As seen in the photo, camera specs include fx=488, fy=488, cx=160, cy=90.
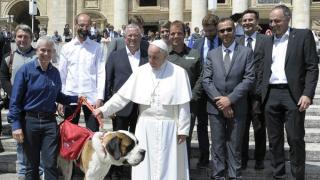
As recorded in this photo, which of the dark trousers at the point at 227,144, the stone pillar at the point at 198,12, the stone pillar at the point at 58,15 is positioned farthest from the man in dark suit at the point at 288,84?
the stone pillar at the point at 58,15

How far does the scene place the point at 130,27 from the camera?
6637 millimetres

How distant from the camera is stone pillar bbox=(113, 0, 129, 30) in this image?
1677 inches

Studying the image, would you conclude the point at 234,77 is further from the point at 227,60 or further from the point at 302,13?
the point at 302,13

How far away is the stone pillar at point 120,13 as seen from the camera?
42594 mm

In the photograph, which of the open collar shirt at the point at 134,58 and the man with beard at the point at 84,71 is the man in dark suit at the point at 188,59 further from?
the man with beard at the point at 84,71

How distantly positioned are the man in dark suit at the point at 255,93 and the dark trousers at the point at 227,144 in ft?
2.60

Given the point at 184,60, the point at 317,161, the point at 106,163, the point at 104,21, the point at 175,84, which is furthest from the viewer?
the point at 104,21

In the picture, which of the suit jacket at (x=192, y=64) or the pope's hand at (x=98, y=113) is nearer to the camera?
the pope's hand at (x=98, y=113)

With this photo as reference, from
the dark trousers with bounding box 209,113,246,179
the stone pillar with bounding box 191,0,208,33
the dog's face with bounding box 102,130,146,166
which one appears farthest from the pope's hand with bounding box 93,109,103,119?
the stone pillar with bounding box 191,0,208,33

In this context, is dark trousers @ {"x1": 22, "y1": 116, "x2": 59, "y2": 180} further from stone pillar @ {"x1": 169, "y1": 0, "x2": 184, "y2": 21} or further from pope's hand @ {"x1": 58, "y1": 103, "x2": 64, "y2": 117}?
stone pillar @ {"x1": 169, "y1": 0, "x2": 184, "y2": 21}

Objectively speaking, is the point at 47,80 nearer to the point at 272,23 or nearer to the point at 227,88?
the point at 227,88

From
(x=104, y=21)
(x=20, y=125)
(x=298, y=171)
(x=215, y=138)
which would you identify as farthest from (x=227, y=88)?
(x=104, y=21)

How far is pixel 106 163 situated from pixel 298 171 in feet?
8.94

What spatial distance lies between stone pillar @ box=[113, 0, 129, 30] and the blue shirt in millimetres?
37017
